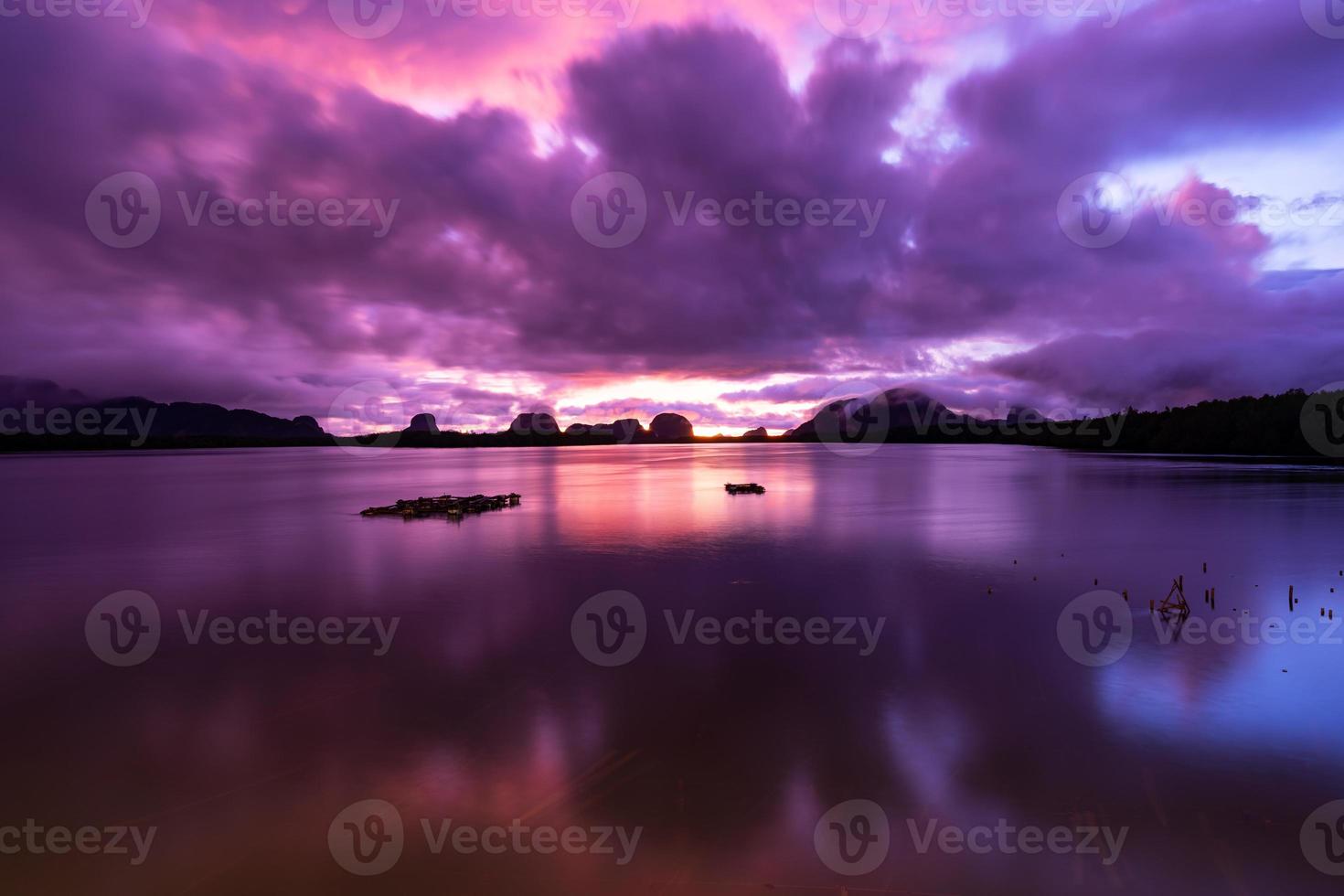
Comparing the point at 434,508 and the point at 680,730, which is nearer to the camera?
the point at 680,730

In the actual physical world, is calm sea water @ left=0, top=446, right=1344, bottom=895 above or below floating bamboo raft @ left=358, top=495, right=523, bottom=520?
below

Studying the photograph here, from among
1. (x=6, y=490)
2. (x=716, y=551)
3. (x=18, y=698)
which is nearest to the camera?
(x=18, y=698)

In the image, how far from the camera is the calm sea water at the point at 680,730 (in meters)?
9.12

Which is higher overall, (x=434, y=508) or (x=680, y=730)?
(x=434, y=508)

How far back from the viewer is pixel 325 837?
31.9 feet

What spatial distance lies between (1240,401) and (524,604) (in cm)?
20032

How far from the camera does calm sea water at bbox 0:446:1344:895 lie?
29.9 ft

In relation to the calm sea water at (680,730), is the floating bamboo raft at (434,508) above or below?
above

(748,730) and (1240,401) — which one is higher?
(1240,401)

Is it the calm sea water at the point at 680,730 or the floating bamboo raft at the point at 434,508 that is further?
the floating bamboo raft at the point at 434,508

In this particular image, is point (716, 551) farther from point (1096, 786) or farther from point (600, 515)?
point (1096, 786)

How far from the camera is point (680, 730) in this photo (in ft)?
43.1

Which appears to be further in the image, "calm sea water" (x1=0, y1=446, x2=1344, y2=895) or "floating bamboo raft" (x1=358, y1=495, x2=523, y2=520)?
"floating bamboo raft" (x1=358, y1=495, x2=523, y2=520)

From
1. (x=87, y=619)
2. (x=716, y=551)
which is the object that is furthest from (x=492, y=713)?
(x=716, y=551)
